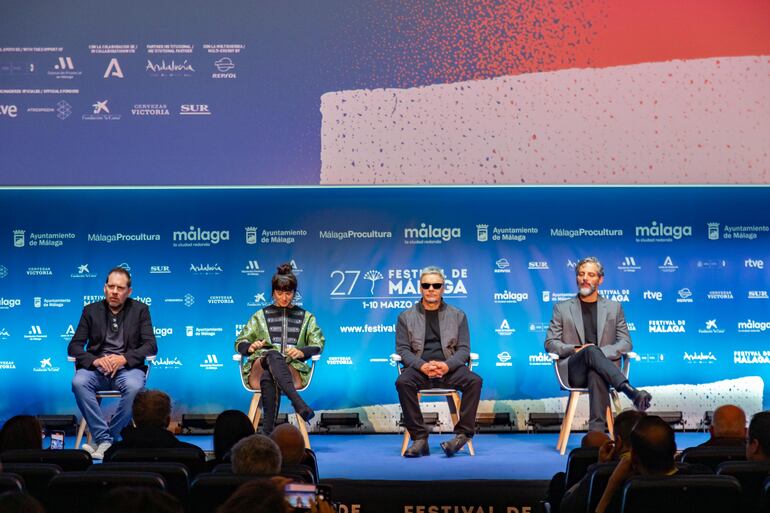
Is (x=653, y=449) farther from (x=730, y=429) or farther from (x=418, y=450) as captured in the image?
(x=418, y=450)

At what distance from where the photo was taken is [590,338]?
6824mm

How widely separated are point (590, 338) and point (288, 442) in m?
3.23

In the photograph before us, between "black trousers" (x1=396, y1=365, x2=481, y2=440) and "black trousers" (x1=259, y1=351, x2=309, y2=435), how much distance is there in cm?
72

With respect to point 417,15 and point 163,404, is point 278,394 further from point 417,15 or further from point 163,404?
point 417,15

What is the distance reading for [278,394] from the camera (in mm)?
6656

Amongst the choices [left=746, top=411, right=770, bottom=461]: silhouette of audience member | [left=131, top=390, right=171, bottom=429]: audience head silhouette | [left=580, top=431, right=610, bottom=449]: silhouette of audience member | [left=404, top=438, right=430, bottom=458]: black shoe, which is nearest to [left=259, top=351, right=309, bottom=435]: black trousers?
[left=404, top=438, right=430, bottom=458]: black shoe

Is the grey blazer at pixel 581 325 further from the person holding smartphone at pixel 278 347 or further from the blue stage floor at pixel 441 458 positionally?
the person holding smartphone at pixel 278 347

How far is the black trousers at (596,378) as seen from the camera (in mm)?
6324

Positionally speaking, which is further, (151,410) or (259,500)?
(151,410)

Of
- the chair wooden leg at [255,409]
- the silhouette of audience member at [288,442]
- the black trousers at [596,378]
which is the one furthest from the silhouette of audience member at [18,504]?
the black trousers at [596,378]

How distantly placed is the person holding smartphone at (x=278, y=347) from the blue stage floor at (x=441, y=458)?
0.50 meters

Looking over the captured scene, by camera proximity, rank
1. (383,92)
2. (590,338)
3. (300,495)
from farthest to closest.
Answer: (383,92)
(590,338)
(300,495)

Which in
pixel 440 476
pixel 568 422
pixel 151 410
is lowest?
pixel 440 476

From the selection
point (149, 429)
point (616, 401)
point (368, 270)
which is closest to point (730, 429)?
point (616, 401)
